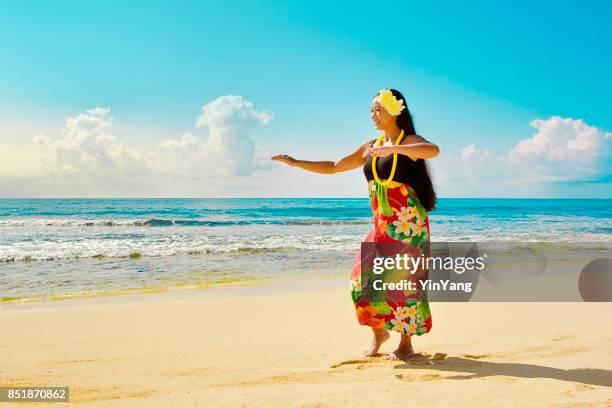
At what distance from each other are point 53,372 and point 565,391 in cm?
353

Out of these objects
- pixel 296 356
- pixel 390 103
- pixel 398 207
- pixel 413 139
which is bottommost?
pixel 296 356

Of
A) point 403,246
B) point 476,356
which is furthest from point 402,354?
point 403,246

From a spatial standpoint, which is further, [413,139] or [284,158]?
[284,158]

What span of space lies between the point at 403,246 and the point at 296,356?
1.34 metres

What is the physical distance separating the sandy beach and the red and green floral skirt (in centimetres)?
31

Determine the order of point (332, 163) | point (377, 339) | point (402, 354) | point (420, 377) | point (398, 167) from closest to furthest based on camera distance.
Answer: point (420, 377) → point (398, 167) → point (402, 354) → point (377, 339) → point (332, 163)

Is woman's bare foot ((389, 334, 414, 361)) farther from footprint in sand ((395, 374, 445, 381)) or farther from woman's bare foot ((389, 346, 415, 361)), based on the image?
footprint in sand ((395, 374, 445, 381))

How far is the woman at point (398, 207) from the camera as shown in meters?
3.51

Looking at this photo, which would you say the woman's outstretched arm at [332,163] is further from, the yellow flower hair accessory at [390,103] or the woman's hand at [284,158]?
the yellow flower hair accessory at [390,103]

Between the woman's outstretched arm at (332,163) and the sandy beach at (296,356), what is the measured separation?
1.48 metres

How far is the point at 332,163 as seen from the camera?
13.1 feet

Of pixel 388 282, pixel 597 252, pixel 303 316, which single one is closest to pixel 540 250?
pixel 597 252

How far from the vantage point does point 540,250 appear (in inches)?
578

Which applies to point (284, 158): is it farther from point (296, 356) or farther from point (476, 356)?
point (476, 356)
